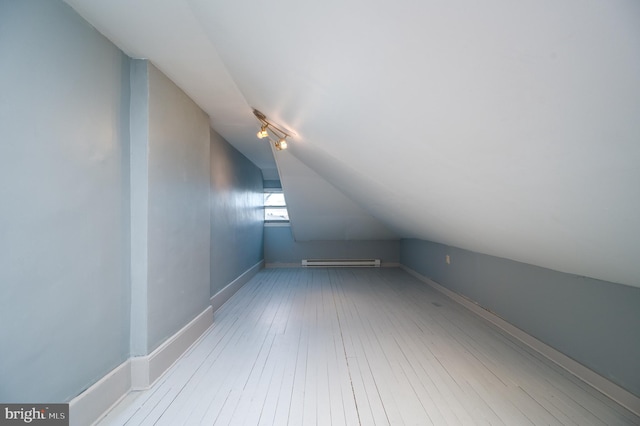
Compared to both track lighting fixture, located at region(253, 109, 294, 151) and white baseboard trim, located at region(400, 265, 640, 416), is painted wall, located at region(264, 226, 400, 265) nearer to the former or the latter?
white baseboard trim, located at region(400, 265, 640, 416)

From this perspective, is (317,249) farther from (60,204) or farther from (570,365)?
(60,204)

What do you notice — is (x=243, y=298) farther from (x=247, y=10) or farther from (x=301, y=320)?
(x=247, y=10)

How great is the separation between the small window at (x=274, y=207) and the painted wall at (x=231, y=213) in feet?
2.62

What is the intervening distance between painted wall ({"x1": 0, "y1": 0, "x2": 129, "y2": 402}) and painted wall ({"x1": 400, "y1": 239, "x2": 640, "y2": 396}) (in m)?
3.27

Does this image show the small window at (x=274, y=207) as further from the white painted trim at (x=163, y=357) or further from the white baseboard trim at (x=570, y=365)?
the white baseboard trim at (x=570, y=365)

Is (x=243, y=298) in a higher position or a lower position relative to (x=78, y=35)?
lower

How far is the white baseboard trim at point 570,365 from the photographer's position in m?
1.75

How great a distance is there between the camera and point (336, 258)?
6.77 meters

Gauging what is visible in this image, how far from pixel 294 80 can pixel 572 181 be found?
1.43 metres

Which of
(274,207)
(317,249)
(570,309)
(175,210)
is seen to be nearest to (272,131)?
(175,210)

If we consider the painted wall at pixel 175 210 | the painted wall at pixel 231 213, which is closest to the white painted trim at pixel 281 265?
the painted wall at pixel 231 213

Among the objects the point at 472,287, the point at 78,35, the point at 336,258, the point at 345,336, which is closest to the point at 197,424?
the point at 345,336

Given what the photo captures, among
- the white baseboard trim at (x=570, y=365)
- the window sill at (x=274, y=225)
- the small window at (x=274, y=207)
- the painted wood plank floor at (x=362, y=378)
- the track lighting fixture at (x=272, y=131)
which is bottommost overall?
the painted wood plank floor at (x=362, y=378)

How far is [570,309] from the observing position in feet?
7.18
